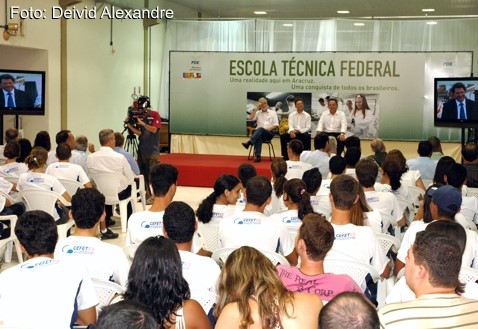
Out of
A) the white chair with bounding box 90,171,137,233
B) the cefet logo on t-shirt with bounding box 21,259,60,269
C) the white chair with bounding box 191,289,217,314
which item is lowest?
the white chair with bounding box 90,171,137,233

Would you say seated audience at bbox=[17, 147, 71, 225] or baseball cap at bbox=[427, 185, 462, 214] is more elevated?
baseball cap at bbox=[427, 185, 462, 214]

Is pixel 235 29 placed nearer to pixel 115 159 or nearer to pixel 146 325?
pixel 115 159

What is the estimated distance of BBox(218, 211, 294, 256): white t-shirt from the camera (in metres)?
4.51

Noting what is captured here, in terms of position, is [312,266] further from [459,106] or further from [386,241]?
[459,106]

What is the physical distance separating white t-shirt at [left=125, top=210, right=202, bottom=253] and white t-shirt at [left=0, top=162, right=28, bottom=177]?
315 centimetres

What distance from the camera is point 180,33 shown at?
16891mm

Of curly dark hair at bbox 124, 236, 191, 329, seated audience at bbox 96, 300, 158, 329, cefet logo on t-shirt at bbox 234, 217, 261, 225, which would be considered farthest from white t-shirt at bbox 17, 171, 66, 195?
seated audience at bbox 96, 300, 158, 329

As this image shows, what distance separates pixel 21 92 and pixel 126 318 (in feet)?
32.4

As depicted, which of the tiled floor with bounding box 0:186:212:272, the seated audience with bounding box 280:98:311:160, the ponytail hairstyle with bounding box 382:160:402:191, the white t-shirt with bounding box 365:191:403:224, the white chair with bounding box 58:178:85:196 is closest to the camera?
the white t-shirt with bounding box 365:191:403:224

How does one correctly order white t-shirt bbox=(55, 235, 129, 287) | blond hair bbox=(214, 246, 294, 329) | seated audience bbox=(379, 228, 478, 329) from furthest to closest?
1. white t-shirt bbox=(55, 235, 129, 287)
2. blond hair bbox=(214, 246, 294, 329)
3. seated audience bbox=(379, 228, 478, 329)

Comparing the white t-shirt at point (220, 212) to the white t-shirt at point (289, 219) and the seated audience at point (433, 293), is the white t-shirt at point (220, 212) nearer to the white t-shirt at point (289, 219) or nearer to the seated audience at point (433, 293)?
the white t-shirt at point (289, 219)

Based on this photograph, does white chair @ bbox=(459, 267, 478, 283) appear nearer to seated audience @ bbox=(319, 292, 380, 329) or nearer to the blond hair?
the blond hair

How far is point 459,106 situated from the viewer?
10.5m

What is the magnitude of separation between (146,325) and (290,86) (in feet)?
43.0
